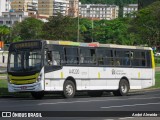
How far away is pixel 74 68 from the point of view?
26.8 meters

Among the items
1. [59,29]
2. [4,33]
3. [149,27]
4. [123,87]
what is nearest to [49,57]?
[123,87]

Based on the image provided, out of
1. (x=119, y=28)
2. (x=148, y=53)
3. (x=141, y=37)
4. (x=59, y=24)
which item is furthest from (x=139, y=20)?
(x=148, y=53)

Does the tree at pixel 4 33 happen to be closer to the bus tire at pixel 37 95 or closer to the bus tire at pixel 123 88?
the bus tire at pixel 123 88

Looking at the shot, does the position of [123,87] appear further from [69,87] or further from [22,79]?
[22,79]

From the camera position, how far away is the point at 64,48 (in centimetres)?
2644

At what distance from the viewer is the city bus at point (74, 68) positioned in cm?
2530

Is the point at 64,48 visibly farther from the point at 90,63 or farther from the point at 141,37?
the point at 141,37

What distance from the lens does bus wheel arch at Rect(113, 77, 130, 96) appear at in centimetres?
2959

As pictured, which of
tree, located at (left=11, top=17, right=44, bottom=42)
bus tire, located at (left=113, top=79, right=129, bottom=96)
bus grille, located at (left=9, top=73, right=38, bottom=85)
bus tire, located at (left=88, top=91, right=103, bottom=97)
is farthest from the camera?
tree, located at (left=11, top=17, right=44, bottom=42)

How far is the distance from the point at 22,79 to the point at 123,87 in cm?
664

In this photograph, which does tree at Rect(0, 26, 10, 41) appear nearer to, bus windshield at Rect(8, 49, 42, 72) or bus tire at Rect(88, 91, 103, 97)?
bus tire at Rect(88, 91, 103, 97)

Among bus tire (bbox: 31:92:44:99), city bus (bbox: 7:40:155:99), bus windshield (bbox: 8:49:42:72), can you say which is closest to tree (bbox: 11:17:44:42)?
city bus (bbox: 7:40:155:99)

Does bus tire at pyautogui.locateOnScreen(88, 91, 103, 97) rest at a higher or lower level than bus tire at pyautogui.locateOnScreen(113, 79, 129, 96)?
lower

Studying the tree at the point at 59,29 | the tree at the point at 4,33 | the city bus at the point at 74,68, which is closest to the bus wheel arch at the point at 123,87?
the city bus at the point at 74,68
